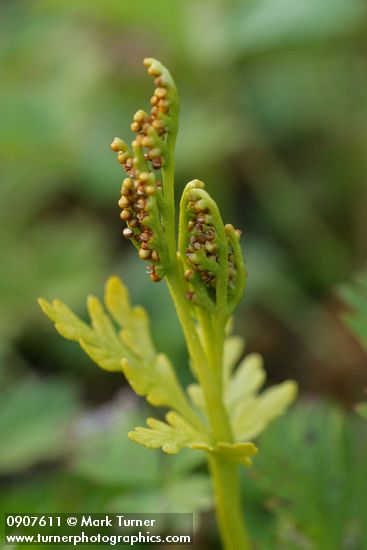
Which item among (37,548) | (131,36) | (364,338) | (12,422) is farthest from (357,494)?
(131,36)

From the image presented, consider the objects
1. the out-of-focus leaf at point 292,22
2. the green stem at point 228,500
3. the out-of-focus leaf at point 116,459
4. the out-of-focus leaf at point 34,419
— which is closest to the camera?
the green stem at point 228,500

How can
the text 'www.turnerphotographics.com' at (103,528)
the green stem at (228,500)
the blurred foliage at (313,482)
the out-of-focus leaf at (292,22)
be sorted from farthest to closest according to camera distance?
the out-of-focus leaf at (292,22) < the text 'www.turnerphotographics.com' at (103,528) < the blurred foliage at (313,482) < the green stem at (228,500)

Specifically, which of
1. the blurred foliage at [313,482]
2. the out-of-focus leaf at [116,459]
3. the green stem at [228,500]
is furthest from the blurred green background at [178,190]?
the green stem at [228,500]

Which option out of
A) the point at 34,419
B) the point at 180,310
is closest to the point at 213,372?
the point at 180,310

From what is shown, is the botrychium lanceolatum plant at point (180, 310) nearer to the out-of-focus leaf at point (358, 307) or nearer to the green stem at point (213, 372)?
the green stem at point (213, 372)

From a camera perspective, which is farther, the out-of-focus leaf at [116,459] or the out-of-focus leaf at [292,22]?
the out-of-focus leaf at [292,22]

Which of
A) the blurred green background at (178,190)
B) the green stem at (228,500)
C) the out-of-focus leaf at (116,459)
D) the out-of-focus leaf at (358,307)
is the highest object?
the blurred green background at (178,190)

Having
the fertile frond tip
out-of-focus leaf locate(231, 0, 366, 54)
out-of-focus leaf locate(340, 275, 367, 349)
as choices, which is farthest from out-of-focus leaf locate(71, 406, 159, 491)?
out-of-focus leaf locate(231, 0, 366, 54)

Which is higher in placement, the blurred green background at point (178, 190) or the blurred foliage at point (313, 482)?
the blurred green background at point (178, 190)
